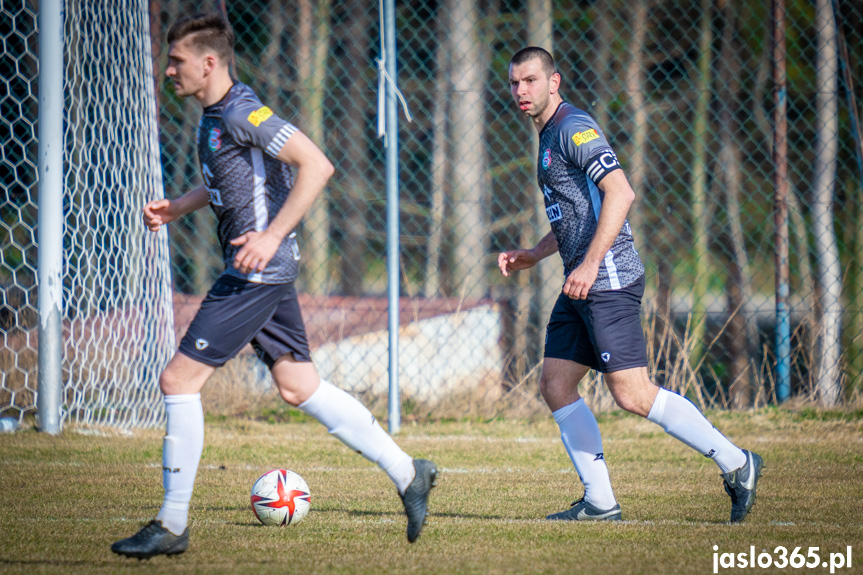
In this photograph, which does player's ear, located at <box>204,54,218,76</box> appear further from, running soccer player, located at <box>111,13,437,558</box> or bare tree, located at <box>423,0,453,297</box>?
bare tree, located at <box>423,0,453,297</box>

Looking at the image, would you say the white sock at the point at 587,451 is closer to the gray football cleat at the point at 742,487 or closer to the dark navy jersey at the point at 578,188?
the gray football cleat at the point at 742,487

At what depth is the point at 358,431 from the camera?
3369 mm

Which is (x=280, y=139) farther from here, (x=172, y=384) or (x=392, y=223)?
(x=392, y=223)

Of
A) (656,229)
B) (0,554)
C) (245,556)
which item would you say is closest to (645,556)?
(245,556)

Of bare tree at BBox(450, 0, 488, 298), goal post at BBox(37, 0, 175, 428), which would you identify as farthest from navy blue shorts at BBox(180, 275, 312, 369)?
bare tree at BBox(450, 0, 488, 298)

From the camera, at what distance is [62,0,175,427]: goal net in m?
6.44

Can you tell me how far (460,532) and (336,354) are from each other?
4299mm

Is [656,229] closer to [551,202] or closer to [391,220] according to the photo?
[391,220]

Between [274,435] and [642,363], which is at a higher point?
[642,363]

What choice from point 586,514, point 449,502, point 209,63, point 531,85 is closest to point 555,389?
point 586,514

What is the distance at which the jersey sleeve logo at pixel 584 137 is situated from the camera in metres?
3.68

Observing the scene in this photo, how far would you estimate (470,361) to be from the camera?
8664mm

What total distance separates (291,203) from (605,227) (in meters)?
1.29

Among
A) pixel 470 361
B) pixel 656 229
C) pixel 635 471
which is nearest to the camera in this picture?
pixel 635 471
